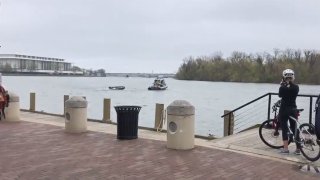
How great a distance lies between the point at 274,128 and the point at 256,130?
201cm

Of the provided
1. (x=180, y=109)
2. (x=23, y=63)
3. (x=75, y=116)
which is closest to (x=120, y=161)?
(x=180, y=109)

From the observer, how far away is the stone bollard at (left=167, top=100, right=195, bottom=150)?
1014cm

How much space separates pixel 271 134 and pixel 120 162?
379cm

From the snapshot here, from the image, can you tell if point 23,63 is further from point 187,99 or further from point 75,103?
point 75,103

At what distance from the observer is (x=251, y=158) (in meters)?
9.25

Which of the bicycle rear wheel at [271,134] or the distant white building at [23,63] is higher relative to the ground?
the distant white building at [23,63]

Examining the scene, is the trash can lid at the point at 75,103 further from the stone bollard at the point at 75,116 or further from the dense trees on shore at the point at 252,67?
the dense trees on shore at the point at 252,67

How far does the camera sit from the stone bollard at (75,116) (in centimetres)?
1248

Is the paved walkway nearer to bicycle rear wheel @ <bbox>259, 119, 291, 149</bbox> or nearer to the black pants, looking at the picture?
the black pants

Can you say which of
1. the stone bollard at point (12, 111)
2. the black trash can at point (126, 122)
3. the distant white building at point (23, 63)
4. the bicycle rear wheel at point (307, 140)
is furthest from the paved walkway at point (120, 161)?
the distant white building at point (23, 63)

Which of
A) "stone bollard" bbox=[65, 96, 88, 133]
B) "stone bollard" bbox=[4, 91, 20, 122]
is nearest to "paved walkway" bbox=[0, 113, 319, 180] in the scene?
"stone bollard" bbox=[65, 96, 88, 133]

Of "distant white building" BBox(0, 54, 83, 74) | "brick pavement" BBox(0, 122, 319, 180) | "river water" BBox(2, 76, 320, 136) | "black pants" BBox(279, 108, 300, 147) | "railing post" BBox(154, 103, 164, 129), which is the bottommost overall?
"river water" BBox(2, 76, 320, 136)

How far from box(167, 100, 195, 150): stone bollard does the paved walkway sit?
0.81ft

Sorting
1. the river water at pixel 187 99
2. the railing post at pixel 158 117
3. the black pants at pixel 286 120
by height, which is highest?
the black pants at pixel 286 120
